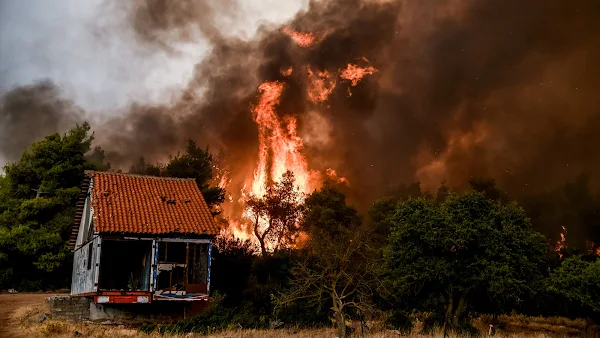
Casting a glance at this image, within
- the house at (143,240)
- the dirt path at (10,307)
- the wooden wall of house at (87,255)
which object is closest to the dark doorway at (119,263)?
the house at (143,240)

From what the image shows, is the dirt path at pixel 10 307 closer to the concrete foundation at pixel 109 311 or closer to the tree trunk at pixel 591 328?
the concrete foundation at pixel 109 311

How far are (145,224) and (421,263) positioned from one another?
17.1m

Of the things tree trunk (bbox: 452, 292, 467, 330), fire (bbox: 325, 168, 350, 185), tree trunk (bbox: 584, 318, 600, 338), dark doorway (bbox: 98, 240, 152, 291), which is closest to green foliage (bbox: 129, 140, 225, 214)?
dark doorway (bbox: 98, 240, 152, 291)

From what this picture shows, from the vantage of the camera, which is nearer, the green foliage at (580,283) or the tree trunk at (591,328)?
the green foliage at (580,283)

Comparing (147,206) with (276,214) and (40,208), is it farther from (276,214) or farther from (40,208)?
(276,214)

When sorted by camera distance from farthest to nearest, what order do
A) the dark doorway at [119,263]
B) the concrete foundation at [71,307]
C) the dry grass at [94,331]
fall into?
the dark doorway at [119,263], the concrete foundation at [71,307], the dry grass at [94,331]

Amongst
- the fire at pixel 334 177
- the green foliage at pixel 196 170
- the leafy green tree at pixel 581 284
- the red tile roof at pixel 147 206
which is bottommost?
the leafy green tree at pixel 581 284

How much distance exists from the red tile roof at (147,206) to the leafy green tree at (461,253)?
480 inches

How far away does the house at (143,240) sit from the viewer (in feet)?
98.1

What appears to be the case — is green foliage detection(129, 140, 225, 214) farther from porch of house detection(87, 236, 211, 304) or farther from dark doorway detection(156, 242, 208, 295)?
dark doorway detection(156, 242, 208, 295)

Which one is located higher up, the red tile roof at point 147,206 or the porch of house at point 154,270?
the red tile roof at point 147,206

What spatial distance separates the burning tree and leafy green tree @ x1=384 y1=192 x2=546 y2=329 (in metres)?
35.4

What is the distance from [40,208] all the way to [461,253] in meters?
37.9

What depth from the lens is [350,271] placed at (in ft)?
100
